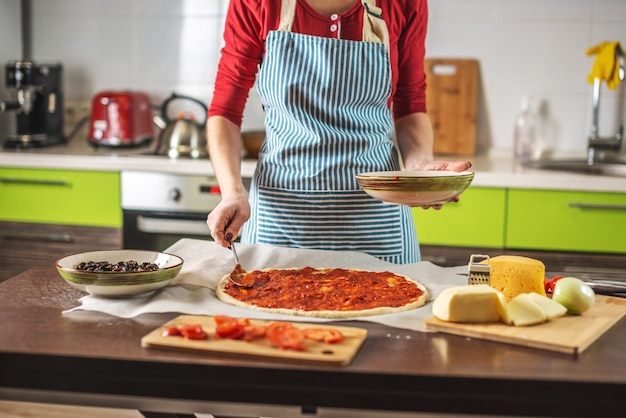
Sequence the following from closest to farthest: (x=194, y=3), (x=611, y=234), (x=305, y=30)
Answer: (x=305, y=30) < (x=611, y=234) < (x=194, y=3)

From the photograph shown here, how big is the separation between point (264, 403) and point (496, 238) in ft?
5.80

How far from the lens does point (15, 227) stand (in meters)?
3.03

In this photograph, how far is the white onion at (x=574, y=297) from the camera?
4.39 feet

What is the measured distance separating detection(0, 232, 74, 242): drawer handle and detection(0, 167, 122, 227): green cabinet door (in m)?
0.05

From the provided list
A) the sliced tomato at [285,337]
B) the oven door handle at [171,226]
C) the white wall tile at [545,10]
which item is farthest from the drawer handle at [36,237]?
the sliced tomato at [285,337]

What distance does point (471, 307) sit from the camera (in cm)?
127

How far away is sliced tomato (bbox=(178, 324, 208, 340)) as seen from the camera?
1168mm

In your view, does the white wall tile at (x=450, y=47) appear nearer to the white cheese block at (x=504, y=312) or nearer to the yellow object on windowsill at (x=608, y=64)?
the yellow object on windowsill at (x=608, y=64)

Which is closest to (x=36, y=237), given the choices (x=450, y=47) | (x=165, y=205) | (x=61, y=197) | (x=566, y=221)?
(x=61, y=197)

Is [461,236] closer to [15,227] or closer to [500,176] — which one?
[500,176]

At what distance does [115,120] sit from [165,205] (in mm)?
553

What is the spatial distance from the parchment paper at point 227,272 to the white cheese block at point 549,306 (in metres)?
0.18

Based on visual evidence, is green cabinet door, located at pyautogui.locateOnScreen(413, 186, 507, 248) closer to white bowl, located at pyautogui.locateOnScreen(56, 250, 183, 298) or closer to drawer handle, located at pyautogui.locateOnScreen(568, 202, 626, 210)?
drawer handle, located at pyautogui.locateOnScreen(568, 202, 626, 210)

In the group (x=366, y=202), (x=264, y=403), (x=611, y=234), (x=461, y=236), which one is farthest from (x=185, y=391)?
(x=611, y=234)
